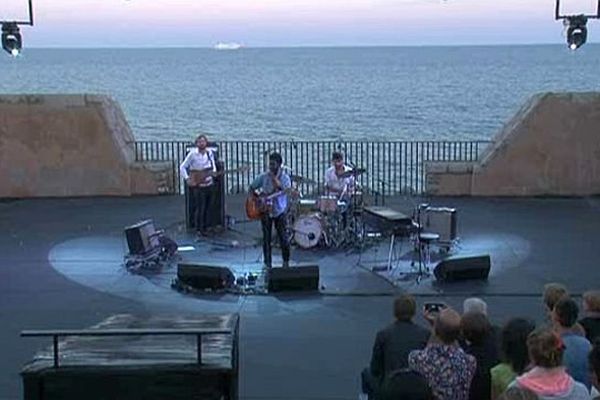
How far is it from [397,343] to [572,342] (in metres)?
1.17

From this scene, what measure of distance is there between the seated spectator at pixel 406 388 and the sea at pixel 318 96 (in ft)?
111

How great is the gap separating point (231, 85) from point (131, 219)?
9222cm

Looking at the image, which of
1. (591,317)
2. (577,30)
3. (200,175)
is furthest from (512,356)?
(577,30)

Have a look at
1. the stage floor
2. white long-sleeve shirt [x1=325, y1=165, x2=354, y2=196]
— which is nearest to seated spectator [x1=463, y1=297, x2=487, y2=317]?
the stage floor

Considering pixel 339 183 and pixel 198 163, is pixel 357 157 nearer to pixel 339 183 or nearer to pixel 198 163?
pixel 198 163

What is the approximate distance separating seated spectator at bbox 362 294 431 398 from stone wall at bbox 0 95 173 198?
1462 centimetres

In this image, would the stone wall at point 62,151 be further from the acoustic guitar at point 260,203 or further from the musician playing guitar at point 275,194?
the musician playing guitar at point 275,194

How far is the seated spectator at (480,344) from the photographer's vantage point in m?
6.43

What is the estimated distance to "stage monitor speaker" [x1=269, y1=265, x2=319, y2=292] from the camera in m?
13.4

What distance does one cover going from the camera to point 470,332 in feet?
21.5

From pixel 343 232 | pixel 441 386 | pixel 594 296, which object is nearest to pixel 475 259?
pixel 343 232

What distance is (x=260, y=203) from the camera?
1462 centimetres

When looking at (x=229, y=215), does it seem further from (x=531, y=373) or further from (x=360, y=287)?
(x=531, y=373)

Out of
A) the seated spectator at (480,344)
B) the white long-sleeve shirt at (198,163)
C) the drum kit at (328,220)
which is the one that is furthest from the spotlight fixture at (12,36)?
the seated spectator at (480,344)
